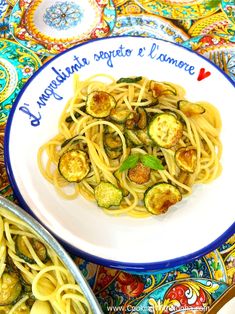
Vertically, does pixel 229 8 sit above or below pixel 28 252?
above

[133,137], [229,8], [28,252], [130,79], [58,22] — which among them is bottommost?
[28,252]

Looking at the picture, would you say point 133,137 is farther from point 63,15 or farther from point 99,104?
point 63,15

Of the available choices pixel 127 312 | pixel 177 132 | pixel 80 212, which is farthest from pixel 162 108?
pixel 127 312

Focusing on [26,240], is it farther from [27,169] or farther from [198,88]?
[198,88]

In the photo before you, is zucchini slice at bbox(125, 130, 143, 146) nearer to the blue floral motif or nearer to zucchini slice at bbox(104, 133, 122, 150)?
zucchini slice at bbox(104, 133, 122, 150)

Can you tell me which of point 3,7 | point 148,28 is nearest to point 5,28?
point 3,7

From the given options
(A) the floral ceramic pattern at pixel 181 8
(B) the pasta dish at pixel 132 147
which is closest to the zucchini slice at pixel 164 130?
(B) the pasta dish at pixel 132 147

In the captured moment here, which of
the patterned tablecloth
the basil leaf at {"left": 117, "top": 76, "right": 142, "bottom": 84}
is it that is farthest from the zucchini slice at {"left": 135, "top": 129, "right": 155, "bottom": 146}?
the patterned tablecloth
